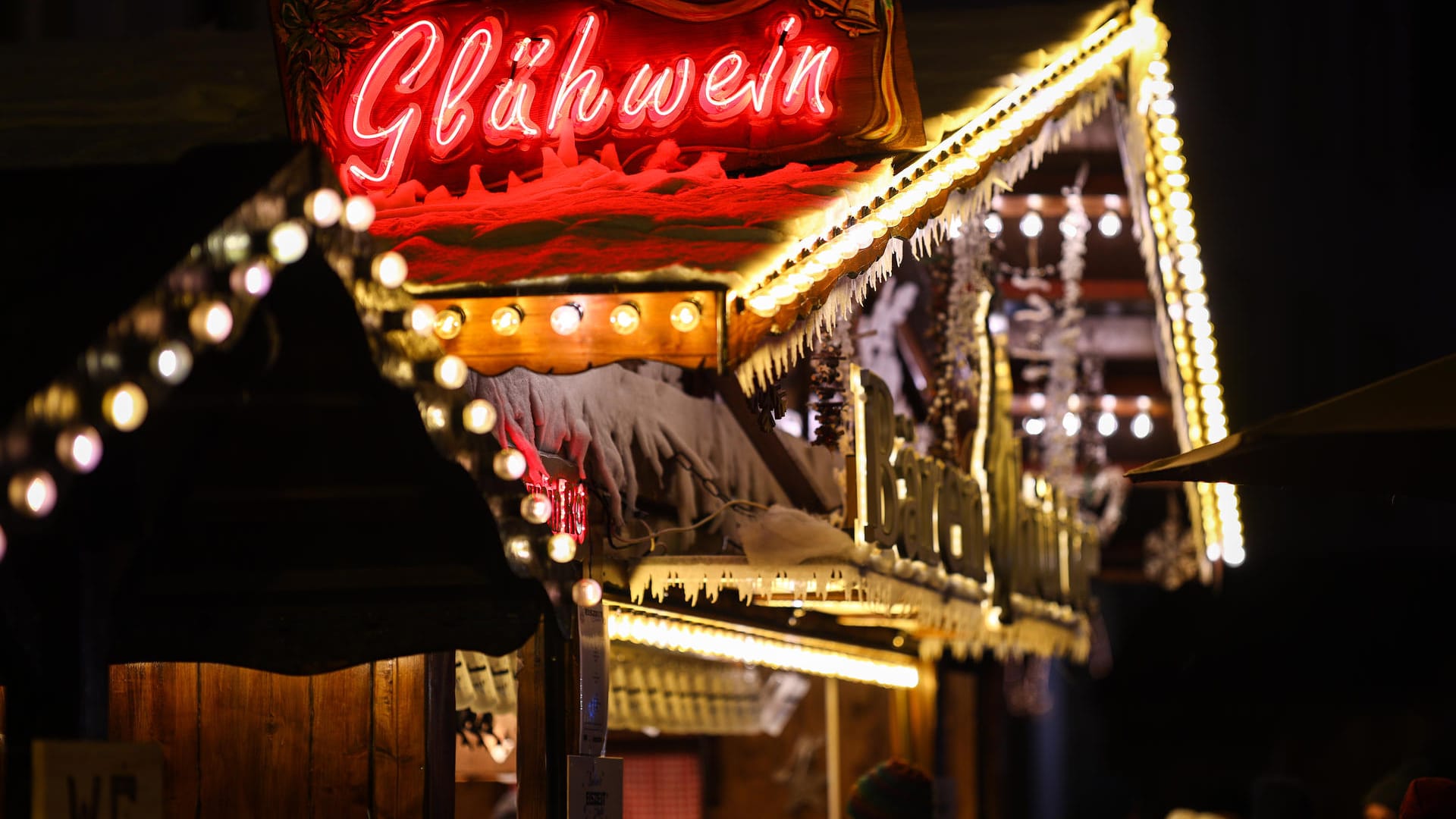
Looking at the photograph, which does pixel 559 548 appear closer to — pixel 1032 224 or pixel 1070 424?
pixel 1032 224

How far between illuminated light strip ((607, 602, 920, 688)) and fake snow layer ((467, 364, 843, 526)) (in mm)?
563

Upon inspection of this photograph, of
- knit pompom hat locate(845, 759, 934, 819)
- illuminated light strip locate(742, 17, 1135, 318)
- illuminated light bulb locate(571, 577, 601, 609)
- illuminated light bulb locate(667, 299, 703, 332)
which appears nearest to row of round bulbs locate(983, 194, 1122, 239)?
illuminated light strip locate(742, 17, 1135, 318)

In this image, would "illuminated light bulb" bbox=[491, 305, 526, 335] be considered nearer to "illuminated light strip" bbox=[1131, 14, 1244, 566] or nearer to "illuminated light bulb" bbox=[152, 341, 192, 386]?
"illuminated light bulb" bbox=[152, 341, 192, 386]

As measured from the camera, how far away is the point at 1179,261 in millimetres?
9406

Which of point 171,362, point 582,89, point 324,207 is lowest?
point 171,362

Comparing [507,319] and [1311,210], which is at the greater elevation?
[1311,210]

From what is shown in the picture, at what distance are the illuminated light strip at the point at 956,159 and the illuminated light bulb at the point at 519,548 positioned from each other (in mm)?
1327

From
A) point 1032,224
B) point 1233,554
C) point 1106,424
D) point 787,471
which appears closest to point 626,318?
point 787,471

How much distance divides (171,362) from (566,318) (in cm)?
210

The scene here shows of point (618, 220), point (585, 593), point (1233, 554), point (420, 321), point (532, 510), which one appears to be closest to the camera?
point (420, 321)

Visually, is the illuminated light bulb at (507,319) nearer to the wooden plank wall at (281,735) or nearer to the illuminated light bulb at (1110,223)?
the wooden plank wall at (281,735)

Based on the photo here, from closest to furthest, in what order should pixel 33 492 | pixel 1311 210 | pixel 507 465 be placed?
1. pixel 33 492
2. pixel 507 465
3. pixel 1311 210

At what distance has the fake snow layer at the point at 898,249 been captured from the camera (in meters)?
5.54

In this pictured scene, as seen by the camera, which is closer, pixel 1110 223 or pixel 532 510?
pixel 532 510
